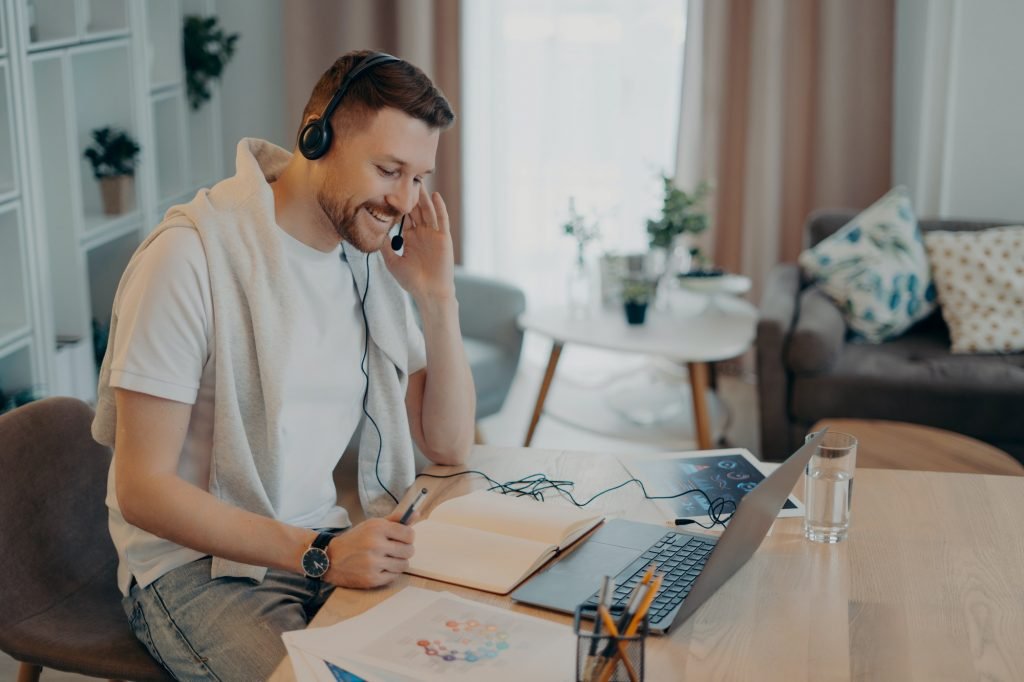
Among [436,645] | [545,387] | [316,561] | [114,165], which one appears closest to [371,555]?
[316,561]

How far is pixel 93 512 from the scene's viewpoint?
5.91 ft

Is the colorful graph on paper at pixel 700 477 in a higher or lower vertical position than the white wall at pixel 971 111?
lower

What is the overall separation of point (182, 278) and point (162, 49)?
9.66ft

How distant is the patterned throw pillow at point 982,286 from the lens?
3529mm

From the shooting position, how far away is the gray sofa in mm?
3307

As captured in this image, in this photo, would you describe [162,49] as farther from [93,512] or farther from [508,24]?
[93,512]

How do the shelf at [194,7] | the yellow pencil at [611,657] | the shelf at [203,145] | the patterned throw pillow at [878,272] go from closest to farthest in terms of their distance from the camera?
the yellow pencil at [611,657]
the patterned throw pillow at [878,272]
the shelf at [194,7]
the shelf at [203,145]

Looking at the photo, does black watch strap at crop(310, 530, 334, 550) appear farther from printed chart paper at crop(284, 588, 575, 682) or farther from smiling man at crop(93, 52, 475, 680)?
printed chart paper at crop(284, 588, 575, 682)

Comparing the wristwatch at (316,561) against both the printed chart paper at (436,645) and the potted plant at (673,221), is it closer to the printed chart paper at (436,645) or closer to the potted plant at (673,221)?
the printed chart paper at (436,645)

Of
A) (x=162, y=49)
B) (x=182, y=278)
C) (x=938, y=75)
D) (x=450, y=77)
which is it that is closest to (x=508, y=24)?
(x=450, y=77)

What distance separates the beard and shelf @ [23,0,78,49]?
2044 mm

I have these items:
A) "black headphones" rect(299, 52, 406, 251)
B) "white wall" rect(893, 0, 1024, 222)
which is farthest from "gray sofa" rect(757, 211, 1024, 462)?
"black headphones" rect(299, 52, 406, 251)

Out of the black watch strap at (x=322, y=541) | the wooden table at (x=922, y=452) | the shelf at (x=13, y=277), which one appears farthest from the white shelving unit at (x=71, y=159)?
the wooden table at (x=922, y=452)

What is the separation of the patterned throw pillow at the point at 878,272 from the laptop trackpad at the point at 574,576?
245 centimetres
